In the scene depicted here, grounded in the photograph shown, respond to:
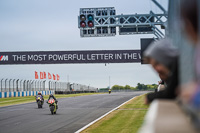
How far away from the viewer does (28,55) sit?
43750mm

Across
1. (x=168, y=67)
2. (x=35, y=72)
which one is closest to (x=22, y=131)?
(x=168, y=67)

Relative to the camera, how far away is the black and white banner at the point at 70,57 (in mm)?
43312

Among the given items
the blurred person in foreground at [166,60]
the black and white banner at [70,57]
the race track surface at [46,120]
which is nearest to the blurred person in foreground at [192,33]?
the blurred person in foreground at [166,60]

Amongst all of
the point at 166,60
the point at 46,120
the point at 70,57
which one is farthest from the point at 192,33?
the point at 70,57

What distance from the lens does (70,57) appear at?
143ft

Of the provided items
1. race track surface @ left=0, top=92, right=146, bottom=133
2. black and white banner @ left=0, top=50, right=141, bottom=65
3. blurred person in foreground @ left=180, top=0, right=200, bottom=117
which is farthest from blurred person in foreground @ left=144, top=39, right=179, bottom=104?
black and white banner @ left=0, top=50, right=141, bottom=65

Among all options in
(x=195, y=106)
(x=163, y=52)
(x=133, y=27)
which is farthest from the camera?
(x=133, y=27)

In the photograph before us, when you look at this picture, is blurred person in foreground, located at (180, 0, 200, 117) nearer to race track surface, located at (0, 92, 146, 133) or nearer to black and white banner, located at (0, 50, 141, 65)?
race track surface, located at (0, 92, 146, 133)

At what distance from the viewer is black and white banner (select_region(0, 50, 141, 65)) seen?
4331 centimetres

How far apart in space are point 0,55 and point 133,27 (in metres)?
20.7

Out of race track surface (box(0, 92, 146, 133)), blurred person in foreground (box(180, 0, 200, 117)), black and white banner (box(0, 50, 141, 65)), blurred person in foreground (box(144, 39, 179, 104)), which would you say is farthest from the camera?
black and white banner (box(0, 50, 141, 65))

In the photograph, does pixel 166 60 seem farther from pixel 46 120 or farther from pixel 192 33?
pixel 46 120

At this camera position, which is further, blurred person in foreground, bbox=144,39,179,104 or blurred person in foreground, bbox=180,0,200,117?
blurred person in foreground, bbox=144,39,179,104

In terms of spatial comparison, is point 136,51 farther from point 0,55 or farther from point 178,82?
point 178,82
